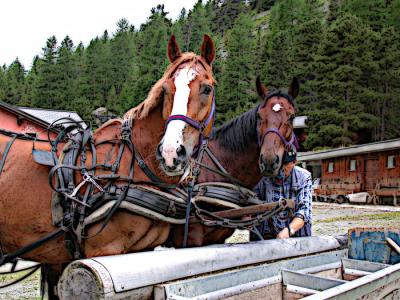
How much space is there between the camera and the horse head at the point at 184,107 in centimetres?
241

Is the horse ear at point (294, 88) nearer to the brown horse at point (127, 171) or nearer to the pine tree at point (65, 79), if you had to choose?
the brown horse at point (127, 171)

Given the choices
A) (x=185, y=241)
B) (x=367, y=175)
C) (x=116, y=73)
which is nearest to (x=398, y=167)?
(x=367, y=175)

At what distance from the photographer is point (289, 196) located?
161 inches

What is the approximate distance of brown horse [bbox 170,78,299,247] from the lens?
3.39 meters

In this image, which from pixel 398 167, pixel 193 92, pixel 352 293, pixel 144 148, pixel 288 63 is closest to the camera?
pixel 352 293

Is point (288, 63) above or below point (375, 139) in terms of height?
above

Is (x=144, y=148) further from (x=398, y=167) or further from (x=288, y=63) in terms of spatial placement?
(x=288, y=63)

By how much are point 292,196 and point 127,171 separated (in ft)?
6.49

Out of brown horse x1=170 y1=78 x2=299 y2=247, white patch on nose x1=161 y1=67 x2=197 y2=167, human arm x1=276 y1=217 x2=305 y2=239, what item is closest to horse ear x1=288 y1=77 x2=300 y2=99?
brown horse x1=170 y1=78 x2=299 y2=247

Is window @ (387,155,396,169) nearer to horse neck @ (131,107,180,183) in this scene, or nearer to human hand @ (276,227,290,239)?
human hand @ (276,227,290,239)

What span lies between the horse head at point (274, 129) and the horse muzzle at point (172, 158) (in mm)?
1097

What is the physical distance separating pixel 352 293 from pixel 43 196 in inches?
81.7

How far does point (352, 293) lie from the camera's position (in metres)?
2.06

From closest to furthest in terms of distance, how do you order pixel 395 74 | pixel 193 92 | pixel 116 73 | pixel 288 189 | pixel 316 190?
pixel 193 92 < pixel 288 189 < pixel 316 190 < pixel 395 74 < pixel 116 73
